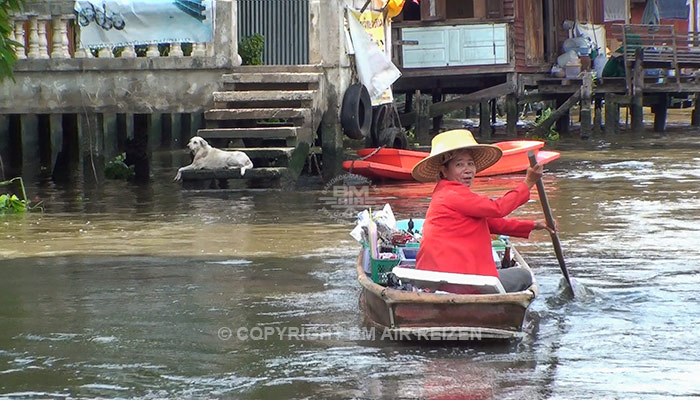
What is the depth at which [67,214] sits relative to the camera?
13.7 metres

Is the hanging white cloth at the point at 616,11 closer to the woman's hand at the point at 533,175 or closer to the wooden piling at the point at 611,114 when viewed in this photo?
the wooden piling at the point at 611,114

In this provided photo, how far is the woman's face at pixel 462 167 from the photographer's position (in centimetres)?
717

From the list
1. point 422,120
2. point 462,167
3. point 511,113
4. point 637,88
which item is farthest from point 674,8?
point 462,167

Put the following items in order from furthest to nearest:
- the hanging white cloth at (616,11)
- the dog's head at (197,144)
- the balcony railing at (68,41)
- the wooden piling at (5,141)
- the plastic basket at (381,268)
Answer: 1. the hanging white cloth at (616,11)
2. the wooden piling at (5,141)
3. the balcony railing at (68,41)
4. the dog's head at (197,144)
5. the plastic basket at (381,268)

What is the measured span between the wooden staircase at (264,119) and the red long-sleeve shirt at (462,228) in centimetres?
813

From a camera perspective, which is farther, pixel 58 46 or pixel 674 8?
pixel 674 8

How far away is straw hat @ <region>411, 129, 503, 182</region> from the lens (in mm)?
7086

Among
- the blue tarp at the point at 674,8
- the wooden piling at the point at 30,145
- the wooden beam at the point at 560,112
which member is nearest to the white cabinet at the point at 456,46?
the wooden beam at the point at 560,112

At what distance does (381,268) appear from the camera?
305 inches

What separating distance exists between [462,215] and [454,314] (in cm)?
61

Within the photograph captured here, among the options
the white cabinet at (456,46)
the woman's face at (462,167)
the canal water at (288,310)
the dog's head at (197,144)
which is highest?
the white cabinet at (456,46)

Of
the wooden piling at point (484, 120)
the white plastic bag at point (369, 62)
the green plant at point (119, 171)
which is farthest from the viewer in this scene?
the wooden piling at point (484, 120)

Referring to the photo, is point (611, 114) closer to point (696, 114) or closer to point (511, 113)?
point (511, 113)

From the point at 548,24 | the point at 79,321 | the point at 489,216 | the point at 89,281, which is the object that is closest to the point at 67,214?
the point at 89,281
